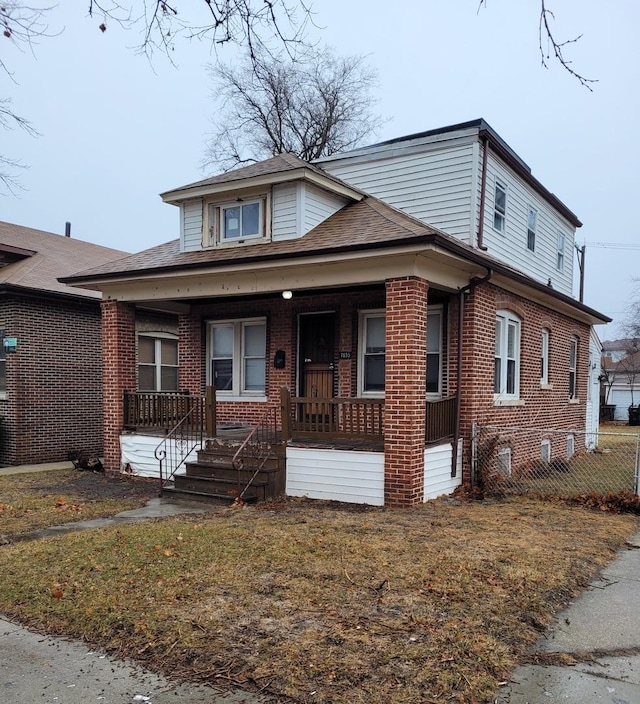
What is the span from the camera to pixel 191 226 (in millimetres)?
11406

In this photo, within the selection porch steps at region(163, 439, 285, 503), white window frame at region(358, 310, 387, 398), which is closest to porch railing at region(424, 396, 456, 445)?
white window frame at region(358, 310, 387, 398)

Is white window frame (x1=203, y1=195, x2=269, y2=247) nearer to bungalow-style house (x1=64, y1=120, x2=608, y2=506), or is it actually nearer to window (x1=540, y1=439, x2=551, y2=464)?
bungalow-style house (x1=64, y1=120, x2=608, y2=506)

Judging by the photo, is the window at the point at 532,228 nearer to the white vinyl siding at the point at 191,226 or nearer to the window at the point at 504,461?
the window at the point at 504,461

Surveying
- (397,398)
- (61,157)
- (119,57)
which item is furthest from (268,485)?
(119,57)

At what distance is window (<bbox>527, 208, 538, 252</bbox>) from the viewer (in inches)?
523

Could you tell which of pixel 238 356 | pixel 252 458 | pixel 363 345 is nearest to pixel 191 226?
pixel 238 356

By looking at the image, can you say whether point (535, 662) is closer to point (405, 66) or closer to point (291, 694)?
point (291, 694)

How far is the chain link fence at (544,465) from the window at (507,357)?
807 mm

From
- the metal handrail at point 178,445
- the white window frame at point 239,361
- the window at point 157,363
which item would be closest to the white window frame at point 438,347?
the white window frame at point 239,361

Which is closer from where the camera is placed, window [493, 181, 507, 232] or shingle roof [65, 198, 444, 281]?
shingle roof [65, 198, 444, 281]

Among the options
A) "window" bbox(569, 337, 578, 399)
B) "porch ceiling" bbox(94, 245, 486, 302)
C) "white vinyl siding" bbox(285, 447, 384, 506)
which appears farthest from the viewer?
"window" bbox(569, 337, 578, 399)

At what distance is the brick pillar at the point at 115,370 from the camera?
11.5 m

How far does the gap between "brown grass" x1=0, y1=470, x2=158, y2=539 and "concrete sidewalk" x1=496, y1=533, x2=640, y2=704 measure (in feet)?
18.7

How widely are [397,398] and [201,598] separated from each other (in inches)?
176
